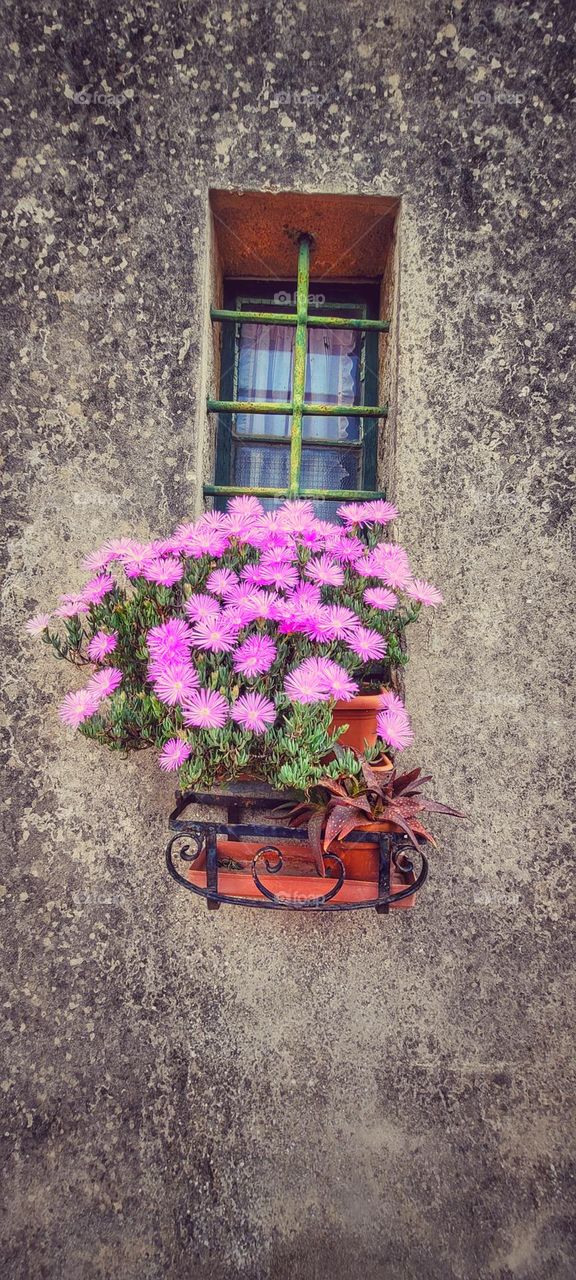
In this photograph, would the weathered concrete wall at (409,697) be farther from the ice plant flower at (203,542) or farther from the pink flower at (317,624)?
the pink flower at (317,624)

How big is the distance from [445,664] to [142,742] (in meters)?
0.81

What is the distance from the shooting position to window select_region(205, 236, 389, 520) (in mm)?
1947

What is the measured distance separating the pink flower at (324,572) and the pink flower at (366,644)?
115mm

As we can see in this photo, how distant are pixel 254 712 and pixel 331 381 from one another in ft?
4.27

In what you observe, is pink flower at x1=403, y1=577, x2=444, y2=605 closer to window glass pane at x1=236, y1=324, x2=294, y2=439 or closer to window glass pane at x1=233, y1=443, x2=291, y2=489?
window glass pane at x1=233, y1=443, x2=291, y2=489

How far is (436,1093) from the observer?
4.98 feet

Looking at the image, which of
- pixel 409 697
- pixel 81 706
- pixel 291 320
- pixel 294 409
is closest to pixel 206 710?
pixel 81 706

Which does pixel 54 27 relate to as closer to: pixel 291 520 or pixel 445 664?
pixel 291 520

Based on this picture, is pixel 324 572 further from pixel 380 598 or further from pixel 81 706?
pixel 81 706

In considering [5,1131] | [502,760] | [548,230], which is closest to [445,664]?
[502,760]

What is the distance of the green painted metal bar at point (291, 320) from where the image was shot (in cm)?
178

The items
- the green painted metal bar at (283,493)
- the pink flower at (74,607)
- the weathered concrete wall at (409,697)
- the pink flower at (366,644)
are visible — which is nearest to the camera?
the pink flower at (366,644)

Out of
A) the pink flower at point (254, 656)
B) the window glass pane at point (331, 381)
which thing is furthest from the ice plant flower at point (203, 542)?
the window glass pane at point (331, 381)

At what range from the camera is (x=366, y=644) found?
4.07 ft
